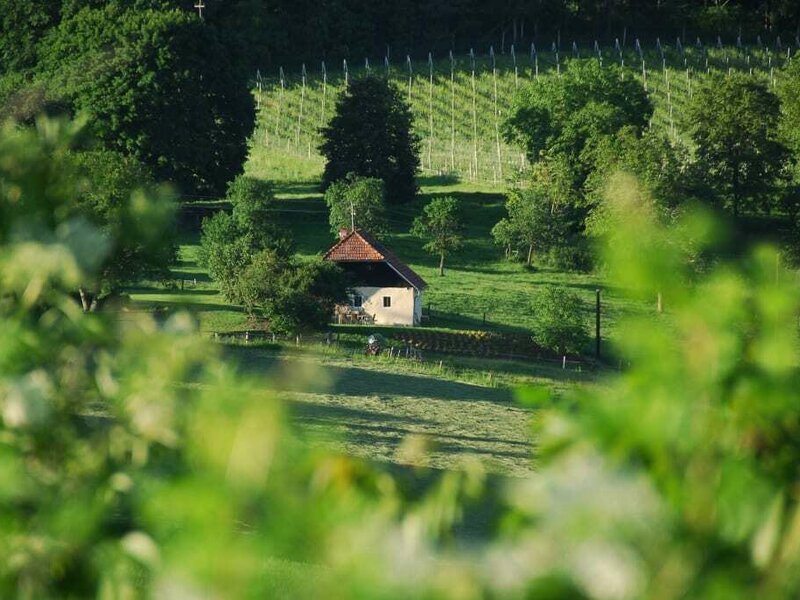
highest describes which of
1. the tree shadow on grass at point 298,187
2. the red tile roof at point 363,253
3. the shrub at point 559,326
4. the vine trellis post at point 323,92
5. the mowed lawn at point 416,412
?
the vine trellis post at point 323,92

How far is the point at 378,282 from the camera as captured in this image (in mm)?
62562

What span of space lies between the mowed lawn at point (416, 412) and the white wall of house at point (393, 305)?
24.1ft

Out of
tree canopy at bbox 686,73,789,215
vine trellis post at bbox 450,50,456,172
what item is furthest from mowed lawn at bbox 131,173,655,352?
tree canopy at bbox 686,73,789,215

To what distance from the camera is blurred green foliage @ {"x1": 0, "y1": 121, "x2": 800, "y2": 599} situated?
10.4 feet

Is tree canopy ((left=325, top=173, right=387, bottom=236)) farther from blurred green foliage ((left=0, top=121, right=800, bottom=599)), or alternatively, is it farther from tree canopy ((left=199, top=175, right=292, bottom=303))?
blurred green foliage ((left=0, top=121, right=800, bottom=599))

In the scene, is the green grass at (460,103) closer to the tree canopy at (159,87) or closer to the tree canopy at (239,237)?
the tree canopy at (159,87)

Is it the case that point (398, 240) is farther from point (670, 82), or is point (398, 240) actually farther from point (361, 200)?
point (670, 82)

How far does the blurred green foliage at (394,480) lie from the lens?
3.18 meters

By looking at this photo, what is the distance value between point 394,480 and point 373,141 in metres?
77.4

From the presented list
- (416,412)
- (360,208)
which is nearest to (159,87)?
(360,208)

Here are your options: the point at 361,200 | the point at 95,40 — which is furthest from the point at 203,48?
the point at 361,200

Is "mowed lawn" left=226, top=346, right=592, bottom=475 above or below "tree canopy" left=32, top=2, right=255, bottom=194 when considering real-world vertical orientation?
below

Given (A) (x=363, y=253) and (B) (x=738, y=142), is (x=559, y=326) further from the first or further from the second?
(B) (x=738, y=142)

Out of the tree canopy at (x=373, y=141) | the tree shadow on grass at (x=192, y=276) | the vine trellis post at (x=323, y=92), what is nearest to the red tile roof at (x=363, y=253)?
the tree shadow on grass at (x=192, y=276)
